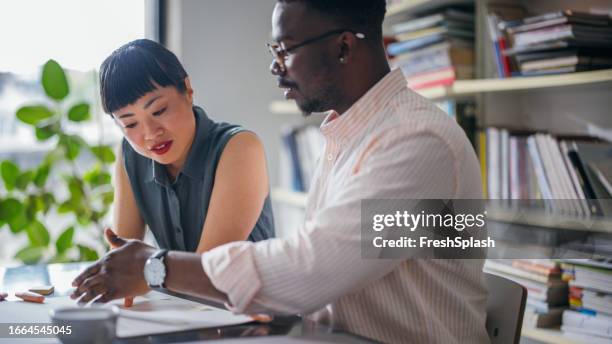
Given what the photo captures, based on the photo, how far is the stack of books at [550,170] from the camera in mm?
1901

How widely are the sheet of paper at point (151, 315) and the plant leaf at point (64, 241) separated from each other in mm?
1475

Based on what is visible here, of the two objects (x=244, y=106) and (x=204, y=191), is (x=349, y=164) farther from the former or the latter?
(x=244, y=106)

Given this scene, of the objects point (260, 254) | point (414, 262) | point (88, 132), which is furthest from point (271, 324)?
point (88, 132)

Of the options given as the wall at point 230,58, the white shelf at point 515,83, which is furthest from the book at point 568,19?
the wall at point 230,58

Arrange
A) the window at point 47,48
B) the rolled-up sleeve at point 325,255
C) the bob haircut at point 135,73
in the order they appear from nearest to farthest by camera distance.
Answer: the rolled-up sleeve at point 325,255 → the bob haircut at point 135,73 → the window at point 47,48

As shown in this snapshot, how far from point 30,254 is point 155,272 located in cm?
179

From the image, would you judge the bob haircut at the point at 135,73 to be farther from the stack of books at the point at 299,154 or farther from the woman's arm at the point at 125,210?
the stack of books at the point at 299,154

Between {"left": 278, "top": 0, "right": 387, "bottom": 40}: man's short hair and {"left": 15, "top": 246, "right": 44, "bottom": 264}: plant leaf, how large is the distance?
6.10 ft

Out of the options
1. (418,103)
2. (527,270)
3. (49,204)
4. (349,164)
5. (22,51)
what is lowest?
(527,270)

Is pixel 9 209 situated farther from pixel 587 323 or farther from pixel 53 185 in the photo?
pixel 587 323

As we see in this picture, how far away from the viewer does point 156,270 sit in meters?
1.15

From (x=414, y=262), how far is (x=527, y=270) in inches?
42.8

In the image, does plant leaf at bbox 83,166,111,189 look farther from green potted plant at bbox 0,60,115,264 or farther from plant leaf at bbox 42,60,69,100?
plant leaf at bbox 42,60,69,100

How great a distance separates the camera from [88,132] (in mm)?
3117
